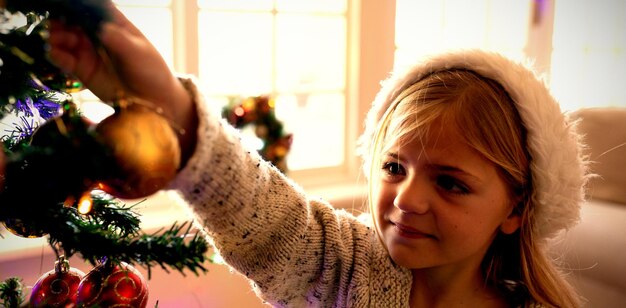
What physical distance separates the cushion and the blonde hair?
0.41 meters

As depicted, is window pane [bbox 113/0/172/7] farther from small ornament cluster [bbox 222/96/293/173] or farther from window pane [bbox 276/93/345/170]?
window pane [bbox 276/93/345/170]

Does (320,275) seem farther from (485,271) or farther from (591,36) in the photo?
(591,36)

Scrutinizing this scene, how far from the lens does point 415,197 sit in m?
0.79

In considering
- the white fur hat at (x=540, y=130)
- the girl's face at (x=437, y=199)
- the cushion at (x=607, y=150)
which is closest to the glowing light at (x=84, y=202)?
the girl's face at (x=437, y=199)

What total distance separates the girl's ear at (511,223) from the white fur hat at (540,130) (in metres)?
0.03

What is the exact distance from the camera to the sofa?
1.15m

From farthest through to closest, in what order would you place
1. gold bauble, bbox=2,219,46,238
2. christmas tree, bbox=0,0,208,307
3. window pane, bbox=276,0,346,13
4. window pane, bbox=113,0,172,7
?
window pane, bbox=276,0,346,13
window pane, bbox=113,0,172,7
gold bauble, bbox=2,219,46,238
christmas tree, bbox=0,0,208,307

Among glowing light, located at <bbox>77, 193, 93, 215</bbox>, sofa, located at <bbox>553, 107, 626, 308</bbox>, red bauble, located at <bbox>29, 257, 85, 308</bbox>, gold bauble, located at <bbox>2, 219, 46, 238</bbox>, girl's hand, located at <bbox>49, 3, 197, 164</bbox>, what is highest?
girl's hand, located at <bbox>49, 3, 197, 164</bbox>

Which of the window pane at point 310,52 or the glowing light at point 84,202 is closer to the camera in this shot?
the glowing light at point 84,202

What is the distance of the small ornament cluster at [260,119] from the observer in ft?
4.20

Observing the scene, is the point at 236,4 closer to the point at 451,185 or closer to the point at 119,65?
the point at 451,185

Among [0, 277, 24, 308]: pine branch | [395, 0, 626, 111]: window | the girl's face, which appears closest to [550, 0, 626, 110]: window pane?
[395, 0, 626, 111]: window

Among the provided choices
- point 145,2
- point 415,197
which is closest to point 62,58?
point 415,197

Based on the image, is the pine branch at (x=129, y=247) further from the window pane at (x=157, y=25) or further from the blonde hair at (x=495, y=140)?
the window pane at (x=157, y=25)
